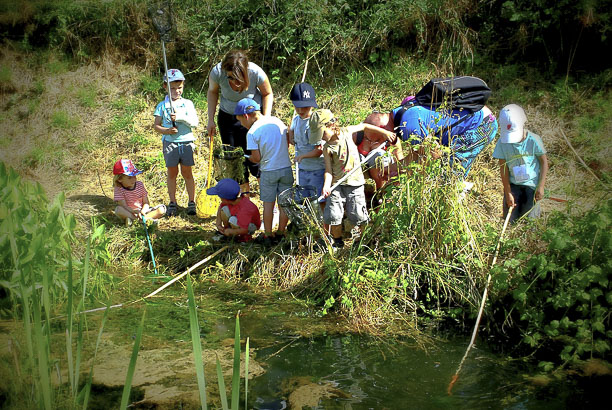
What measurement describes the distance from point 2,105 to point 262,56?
468cm

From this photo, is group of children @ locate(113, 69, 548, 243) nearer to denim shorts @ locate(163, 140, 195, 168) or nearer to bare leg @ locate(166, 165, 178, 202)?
denim shorts @ locate(163, 140, 195, 168)

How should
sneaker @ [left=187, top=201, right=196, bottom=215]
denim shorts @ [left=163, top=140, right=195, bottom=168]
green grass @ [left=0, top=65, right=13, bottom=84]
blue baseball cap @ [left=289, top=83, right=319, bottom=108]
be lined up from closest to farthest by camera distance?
blue baseball cap @ [left=289, top=83, right=319, bottom=108] < denim shorts @ [left=163, top=140, right=195, bottom=168] < sneaker @ [left=187, top=201, right=196, bottom=215] < green grass @ [left=0, top=65, right=13, bottom=84]

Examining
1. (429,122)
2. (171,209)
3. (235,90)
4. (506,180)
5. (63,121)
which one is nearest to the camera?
(506,180)

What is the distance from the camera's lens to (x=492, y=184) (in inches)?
288

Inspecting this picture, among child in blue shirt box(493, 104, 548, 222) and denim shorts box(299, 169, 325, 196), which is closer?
child in blue shirt box(493, 104, 548, 222)

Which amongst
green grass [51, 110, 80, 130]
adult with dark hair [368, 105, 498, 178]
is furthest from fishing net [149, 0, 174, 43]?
green grass [51, 110, 80, 130]

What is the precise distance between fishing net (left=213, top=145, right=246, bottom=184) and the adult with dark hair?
1.61 meters

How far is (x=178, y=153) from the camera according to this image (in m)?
6.88

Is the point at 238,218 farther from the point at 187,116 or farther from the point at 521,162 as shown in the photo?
the point at 521,162

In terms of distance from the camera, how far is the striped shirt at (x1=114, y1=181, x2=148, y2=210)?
671cm

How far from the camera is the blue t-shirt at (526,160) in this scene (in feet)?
16.6

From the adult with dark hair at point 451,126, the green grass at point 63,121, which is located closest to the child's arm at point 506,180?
the adult with dark hair at point 451,126

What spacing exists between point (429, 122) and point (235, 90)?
1939 millimetres

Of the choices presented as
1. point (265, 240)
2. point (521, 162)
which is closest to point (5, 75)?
point (265, 240)
